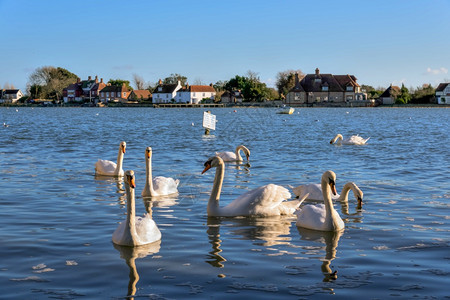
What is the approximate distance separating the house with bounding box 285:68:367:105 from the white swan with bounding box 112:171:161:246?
132 metres

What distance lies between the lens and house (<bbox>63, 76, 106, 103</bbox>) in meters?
182

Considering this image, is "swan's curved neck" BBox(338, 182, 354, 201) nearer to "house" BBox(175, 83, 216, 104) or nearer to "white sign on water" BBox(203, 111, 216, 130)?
"white sign on water" BBox(203, 111, 216, 130)

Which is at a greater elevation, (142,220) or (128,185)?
(128,185)

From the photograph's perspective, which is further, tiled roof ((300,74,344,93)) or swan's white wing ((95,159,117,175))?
tiled roof ((300,74,344,93))

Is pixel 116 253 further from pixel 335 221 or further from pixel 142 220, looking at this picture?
pixel 335 221

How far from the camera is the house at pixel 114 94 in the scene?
6816 inches

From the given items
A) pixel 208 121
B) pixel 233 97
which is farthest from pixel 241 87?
pixel 208 121

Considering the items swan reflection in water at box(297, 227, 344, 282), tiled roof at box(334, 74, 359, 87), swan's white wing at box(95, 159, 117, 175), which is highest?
tiled roof at box(334, 74, 359, 87)

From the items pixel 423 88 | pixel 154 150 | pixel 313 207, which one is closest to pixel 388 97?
pixel 423 88

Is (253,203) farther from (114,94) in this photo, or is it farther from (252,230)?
(114,94)

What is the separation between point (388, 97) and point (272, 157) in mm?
128032

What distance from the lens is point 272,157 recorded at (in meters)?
23.4

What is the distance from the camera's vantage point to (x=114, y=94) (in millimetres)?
173875

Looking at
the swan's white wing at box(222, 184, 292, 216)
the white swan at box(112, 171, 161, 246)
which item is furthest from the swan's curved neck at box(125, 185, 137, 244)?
the swan's white wing at box(222, 184, 292, 216)
